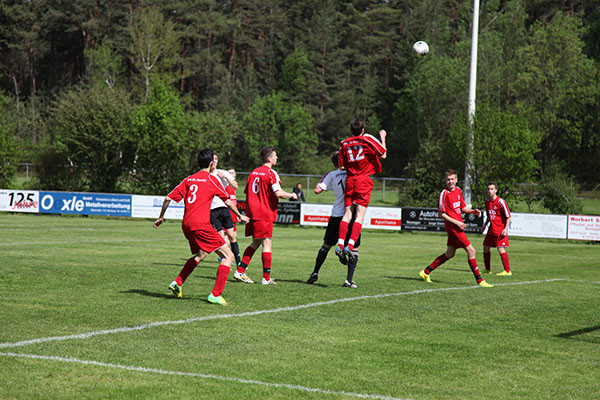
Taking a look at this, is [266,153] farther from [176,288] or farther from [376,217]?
[376,217]

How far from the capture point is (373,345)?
7223 millimetres

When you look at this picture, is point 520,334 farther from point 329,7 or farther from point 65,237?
point 329,7

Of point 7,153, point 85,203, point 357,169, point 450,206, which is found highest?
point 7,153

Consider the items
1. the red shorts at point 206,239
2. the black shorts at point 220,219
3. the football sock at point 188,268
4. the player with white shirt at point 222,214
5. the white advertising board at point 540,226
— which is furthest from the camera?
the white advertising board at point 540,226

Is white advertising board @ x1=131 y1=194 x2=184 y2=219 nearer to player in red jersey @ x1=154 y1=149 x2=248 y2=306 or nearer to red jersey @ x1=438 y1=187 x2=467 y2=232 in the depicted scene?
red jersey @ x1=438 y1=187 x2=467 y2=232

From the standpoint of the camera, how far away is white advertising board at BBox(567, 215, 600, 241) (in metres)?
29.0

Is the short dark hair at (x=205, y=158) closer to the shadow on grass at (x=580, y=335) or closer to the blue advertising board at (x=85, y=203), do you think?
the shadow on grass at (x=580, y=335)

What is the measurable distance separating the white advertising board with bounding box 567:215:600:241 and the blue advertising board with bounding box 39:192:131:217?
20.1 metres

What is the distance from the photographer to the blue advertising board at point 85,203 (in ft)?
116

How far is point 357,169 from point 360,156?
0.68 feet

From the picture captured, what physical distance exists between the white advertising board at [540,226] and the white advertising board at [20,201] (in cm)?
2223

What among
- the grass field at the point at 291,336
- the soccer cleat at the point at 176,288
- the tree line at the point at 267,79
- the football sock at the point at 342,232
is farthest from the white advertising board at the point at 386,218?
the soccer cleat at the point at 176,288

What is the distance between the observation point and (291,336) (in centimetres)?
751

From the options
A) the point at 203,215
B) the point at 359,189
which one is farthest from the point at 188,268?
the point at 359,189
